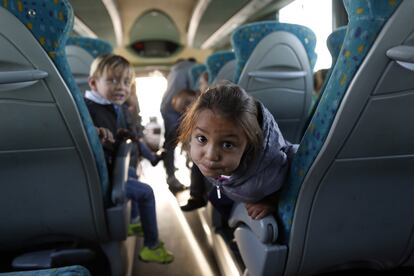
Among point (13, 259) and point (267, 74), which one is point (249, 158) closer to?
point (267, 74)

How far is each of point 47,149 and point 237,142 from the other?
0.71 m

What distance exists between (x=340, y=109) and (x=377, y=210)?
45 centimetres

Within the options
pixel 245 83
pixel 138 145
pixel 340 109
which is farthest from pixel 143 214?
pixel 340 109

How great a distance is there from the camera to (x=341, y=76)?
2.68ft

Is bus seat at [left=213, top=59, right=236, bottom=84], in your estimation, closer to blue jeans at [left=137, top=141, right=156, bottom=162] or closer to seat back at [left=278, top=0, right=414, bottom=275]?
blue jeans at [left=137, top=141, right=156, bottom=162]

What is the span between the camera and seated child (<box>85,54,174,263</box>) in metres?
1.87

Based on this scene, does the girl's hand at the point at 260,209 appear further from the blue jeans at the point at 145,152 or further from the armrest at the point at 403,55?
the blue jeans at the point at 145,152

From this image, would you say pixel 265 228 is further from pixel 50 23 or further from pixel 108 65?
pixel 108 65

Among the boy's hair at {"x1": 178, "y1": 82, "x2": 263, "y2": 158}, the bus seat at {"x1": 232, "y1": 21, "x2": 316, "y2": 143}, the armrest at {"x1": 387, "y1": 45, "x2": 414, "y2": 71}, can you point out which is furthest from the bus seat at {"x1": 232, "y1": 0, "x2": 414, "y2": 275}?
the bus seat at {"x1": 232, "y1": 21, "x2": 316, "y2": 143}

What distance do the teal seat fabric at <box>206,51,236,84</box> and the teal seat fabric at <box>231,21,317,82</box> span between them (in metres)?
0.99

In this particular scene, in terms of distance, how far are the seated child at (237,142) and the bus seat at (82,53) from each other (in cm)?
161

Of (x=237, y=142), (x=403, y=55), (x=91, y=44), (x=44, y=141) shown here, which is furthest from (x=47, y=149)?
(x=91, y=44)

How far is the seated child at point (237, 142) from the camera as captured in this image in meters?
1.00

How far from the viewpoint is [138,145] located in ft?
7.71
